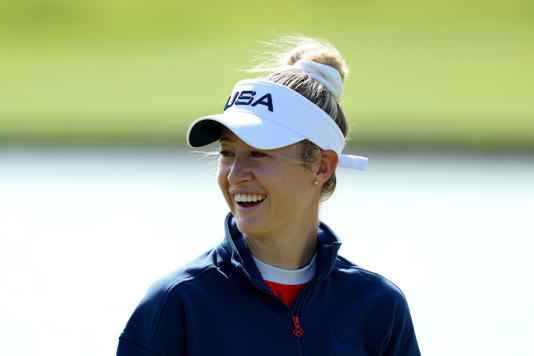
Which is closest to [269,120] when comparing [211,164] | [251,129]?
[251,129]

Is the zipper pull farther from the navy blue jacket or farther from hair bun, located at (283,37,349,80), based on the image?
hair bun, located at (283,37,349,80)

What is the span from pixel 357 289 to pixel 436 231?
11.1 feet

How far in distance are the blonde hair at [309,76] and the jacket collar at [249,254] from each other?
130 mm

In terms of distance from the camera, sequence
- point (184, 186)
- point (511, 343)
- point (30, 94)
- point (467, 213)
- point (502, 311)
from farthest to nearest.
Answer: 1. point (30, 94)
2. point (184, 186)
3. point (467, 213)
4. point (502, 311)
5. point (511, 343)

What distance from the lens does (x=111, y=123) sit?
992 centimetres

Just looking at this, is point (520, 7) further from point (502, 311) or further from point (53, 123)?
point (502, 311)

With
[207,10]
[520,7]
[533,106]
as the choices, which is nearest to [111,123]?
[207,10]

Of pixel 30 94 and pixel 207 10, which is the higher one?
pixel 207 10

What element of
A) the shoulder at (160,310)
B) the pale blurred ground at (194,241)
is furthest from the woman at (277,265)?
the pale blurred ground at (194,241)

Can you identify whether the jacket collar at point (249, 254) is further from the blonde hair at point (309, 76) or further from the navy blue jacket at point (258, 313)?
the blonde hair at point (309, 76)

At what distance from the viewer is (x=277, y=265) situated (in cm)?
195

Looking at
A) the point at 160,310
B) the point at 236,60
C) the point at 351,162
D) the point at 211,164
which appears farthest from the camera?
the point at 236,60

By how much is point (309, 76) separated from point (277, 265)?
1.44 feet

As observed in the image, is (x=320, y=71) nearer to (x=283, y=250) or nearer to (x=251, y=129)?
(x=251, y=129)
